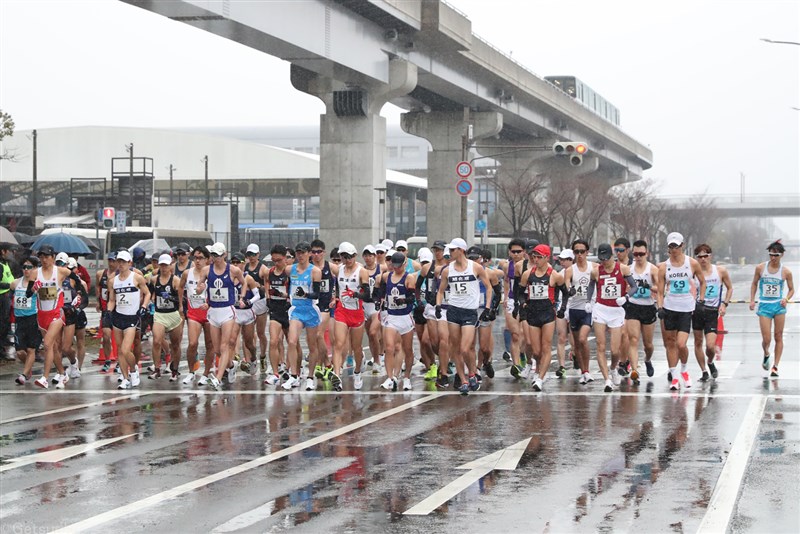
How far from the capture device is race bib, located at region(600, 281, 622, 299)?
53.3 ft

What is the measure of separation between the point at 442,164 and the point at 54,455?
41.8 m

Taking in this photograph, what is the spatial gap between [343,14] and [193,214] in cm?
3688

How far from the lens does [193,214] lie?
70.6m

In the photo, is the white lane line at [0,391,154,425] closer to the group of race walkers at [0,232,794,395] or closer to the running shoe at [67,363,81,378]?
the group of race walkers at [0,232,794,395]

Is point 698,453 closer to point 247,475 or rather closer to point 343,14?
point 247,475

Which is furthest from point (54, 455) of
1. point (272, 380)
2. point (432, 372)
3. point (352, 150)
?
point (352, 150)

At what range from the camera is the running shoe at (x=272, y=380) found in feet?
55.5

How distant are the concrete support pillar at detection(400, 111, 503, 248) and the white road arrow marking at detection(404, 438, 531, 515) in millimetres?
40522

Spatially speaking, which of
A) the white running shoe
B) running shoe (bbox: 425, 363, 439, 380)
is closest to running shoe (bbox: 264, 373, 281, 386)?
the white running shoe

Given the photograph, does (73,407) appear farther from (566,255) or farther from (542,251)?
(566,255)

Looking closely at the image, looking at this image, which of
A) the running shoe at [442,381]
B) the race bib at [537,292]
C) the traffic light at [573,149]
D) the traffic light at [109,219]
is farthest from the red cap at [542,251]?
the traffic light at [109,219]

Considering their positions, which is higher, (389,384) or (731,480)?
(389,384)

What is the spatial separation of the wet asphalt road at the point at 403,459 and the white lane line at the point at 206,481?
25 millimetres

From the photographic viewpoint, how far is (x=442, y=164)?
2047 inches
